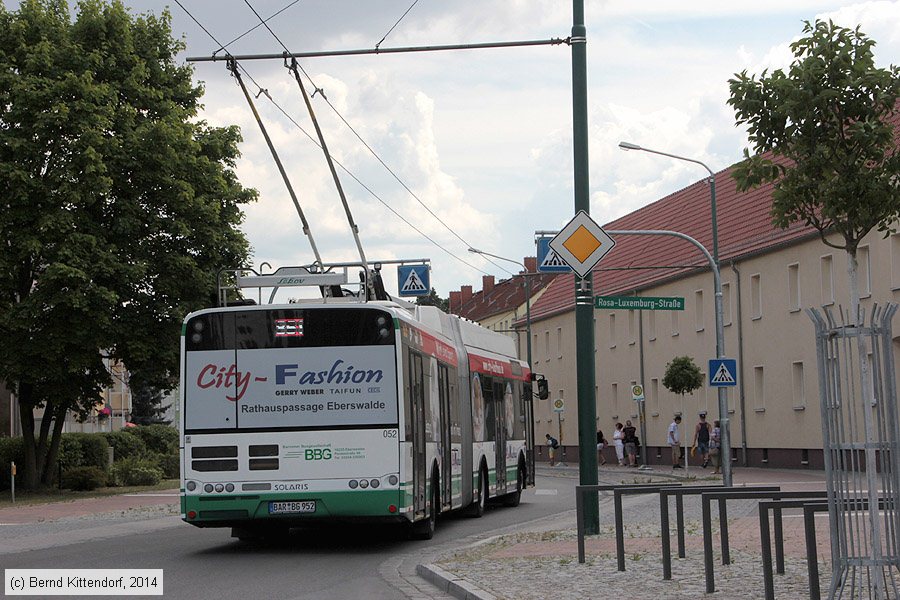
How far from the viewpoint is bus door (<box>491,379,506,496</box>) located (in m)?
26.6

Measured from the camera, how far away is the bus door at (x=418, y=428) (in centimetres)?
1808

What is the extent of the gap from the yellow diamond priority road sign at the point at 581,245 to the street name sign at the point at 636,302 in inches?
114

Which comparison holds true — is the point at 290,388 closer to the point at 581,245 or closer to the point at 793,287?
the point at 581,245

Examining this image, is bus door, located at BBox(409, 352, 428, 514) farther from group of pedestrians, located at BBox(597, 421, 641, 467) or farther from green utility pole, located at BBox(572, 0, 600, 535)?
group of pedestrians, located at BBox(597, 421, 641, 467)

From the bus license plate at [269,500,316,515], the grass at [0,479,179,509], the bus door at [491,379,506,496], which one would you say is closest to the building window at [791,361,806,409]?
the grass at [0,479,179,509]

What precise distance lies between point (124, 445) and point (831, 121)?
38.7m

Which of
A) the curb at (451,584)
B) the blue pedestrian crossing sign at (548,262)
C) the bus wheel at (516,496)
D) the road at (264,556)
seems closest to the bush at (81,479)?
the blue pedestrian crossing sign at (548,262)

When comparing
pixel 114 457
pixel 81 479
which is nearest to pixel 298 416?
pixel 81 479

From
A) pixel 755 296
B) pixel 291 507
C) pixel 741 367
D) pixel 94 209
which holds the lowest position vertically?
pixel 291 507

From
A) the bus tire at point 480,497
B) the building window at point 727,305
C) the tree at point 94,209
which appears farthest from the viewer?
the building window at point 727,305

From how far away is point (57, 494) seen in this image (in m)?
38.8

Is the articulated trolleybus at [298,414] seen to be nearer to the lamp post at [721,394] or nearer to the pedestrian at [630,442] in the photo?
the lamp post at [721,394]

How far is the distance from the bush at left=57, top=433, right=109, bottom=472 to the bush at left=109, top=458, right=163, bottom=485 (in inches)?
15.3

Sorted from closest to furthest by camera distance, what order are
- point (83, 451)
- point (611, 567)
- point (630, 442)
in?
point (611, 567) < point (83, 451) < point (630, 442)
